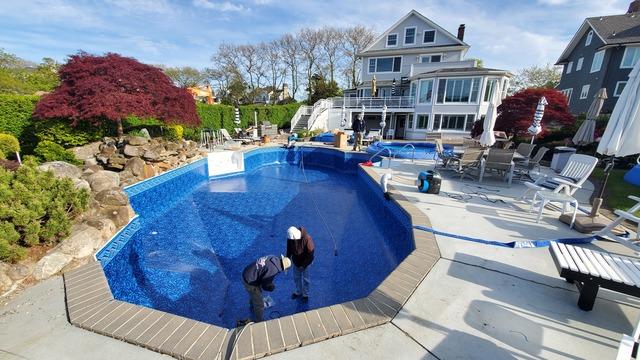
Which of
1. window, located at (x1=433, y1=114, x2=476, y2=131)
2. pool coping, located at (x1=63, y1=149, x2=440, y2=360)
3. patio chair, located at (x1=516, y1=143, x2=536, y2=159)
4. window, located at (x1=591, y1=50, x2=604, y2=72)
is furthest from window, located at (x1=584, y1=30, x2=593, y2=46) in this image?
pool coping, located at (x1=63, y1=149, x2=440, y2=360)

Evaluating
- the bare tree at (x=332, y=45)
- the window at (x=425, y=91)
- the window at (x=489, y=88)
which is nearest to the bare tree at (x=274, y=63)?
the bare tree at (x=332, y=45)

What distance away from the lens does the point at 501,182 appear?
8812 mm

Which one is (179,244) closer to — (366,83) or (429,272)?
(429,272)

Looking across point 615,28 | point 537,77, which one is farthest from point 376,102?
point 537,77

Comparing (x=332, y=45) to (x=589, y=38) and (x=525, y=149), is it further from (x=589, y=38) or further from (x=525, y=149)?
(x=525, y=149)

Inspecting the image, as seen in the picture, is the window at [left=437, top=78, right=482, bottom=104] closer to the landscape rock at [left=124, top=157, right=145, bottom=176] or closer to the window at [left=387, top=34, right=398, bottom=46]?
the window at [left=387, top=34, right=398, bottom=46]

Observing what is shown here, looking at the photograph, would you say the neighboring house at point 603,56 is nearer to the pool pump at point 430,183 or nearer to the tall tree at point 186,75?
the pool pump at point 430,183

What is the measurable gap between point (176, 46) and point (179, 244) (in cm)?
4325

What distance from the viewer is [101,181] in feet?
24.5

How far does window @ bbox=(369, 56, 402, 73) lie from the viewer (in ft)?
82.9

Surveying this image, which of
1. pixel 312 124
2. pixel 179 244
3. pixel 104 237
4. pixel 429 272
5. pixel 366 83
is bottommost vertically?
pixel 179 244

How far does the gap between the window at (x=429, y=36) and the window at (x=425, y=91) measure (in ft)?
18.9

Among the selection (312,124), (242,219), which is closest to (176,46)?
(312,124)

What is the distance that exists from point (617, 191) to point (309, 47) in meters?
40.2
